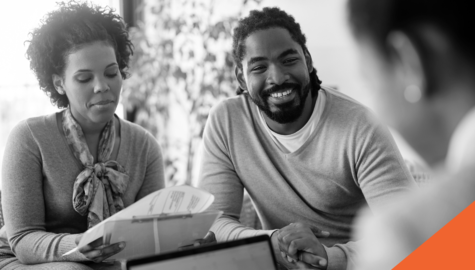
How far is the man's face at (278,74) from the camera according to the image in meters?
1.58

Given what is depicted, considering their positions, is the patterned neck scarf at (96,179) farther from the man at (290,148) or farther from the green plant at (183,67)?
the green plant at (183,67)

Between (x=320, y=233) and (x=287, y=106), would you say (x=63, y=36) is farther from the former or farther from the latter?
(x=320, y=233)

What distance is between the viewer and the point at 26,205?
1.46m

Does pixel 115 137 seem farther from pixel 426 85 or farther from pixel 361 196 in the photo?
pixel 426 85

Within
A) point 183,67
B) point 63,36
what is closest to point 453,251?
Answer: point 63,36

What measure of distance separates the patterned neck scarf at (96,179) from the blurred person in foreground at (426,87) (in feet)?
4.10

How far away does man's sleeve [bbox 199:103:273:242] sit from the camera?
5.31 feet

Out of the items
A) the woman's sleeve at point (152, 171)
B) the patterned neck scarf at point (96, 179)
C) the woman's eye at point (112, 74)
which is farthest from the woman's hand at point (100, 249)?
the woman's eye at point (112, 74)

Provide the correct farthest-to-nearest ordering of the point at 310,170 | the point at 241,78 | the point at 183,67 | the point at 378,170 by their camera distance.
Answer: the point at 183,67, the point at 241,78, the point at 310,170, the point at 378,170

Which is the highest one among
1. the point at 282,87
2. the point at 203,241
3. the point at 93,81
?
the point at 93,81

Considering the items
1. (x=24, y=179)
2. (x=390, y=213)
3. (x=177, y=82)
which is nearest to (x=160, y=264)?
(x=390, y=213)

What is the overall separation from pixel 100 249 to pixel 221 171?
0.64 m

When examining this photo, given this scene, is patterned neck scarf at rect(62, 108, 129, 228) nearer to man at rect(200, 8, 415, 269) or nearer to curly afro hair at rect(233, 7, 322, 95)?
man at rect(200, 8, 415, 269)

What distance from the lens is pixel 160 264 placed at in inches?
32.2
